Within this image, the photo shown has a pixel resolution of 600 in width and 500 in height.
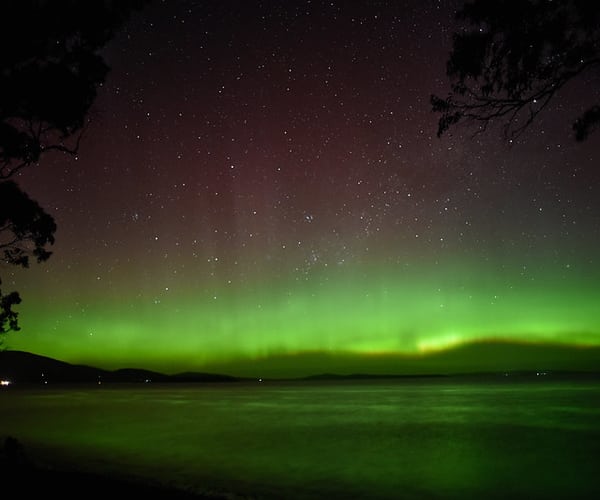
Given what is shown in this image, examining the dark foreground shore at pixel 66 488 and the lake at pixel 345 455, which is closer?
the dark foreground shore at pixel 66 488

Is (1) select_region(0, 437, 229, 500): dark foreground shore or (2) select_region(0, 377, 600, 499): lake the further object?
(2) select_region(0, 377, 600, 499): lake

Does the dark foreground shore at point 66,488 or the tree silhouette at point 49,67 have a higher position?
the tree silhouette at point 49,67

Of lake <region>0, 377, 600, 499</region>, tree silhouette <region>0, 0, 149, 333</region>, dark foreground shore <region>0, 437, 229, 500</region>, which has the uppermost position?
tree silhouette <region>0, 0, 149, 333</region>

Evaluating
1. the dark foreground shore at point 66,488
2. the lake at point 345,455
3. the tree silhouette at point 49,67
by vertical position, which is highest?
the tree silhouette at point 49,67

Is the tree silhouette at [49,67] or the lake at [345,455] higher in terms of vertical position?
the tree silhouette at [49,67]

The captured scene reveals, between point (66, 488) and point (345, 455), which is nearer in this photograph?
point (66, 488)

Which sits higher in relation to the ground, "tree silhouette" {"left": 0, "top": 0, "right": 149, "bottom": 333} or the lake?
"tree silhouette" {"left": 0, "top": 0, "right": 149, "bottom": 333}

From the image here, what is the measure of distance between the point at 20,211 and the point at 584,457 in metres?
17.7

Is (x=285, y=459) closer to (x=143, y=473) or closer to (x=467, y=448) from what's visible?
(x=143, y=473)

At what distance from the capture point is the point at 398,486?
1263 cm

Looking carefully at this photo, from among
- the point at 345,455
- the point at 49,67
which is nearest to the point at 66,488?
the point at 49,67

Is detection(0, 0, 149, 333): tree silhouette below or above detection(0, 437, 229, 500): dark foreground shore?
above

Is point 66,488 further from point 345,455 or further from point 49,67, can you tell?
point 345,455

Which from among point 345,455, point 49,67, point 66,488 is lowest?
point 345,455
